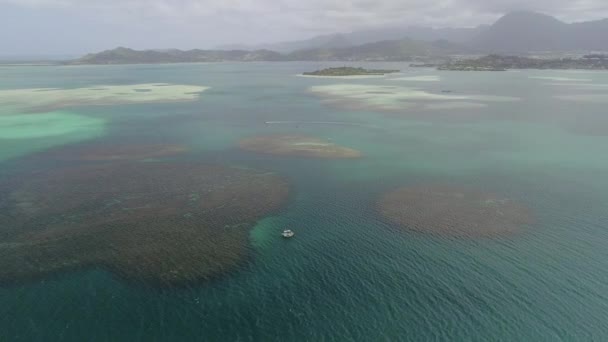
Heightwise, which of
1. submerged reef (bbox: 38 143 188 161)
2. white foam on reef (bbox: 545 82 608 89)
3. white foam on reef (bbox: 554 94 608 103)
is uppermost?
white foam on reef (bbox: 545 82 608 89)

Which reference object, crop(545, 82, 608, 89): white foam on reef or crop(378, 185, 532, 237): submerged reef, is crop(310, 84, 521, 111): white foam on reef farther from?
crop(378, 185, 532, 237): submerged reef

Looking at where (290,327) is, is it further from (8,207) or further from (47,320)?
(8,207)

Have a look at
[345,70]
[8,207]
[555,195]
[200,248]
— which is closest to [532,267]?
[555,195]

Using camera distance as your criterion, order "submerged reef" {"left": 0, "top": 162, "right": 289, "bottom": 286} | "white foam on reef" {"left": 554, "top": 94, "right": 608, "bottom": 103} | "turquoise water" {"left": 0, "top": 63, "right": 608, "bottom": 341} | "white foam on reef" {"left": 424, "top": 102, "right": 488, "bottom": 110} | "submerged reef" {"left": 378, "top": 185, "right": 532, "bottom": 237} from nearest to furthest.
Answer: "turquoise water" {"left": 0, "top": 63, "right": 608, "bottom": 341}, "submerged reef" {"left": 0, "top": 162, "right": 289, "bottom": 286}, "submerged reef" {"left": 378, "top": 185, "right": 532, "bottom": 237}, "white foam on reef" {"left": 424, "top": 102, "right": 488, "bottom": 110}, "white foam on reef" {"left": 554, "top": 94, "right": 608, "bottom": 103}

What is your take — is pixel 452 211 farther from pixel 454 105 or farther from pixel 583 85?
pixel 583 85

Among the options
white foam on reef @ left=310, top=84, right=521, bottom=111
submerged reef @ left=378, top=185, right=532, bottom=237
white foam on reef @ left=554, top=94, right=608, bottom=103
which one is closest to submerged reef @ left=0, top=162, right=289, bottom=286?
submerged reef @ left=378, top=185, right=532, bottom=237

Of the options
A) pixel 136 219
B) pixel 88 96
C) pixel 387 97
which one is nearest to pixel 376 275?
pixel 136 219
